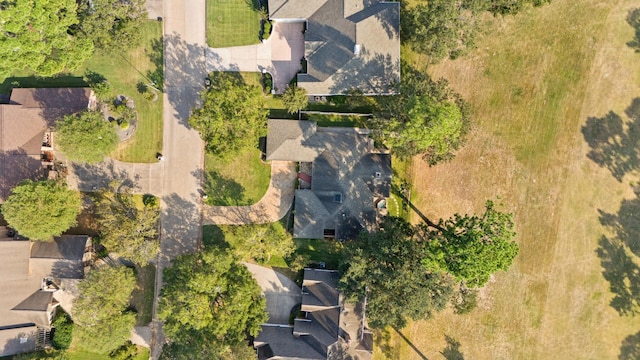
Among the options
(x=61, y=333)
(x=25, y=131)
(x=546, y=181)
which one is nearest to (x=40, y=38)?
(x=25, y=131)

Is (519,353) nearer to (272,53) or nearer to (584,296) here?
(584,296)

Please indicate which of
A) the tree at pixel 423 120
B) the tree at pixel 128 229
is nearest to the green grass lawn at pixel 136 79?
the tree at pixel 128 229

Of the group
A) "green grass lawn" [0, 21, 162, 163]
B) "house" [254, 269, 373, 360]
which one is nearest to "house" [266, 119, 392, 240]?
"house" [254, 269, 373, 360]

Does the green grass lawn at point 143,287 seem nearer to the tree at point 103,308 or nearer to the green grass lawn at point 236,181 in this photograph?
the tree at point 103,308

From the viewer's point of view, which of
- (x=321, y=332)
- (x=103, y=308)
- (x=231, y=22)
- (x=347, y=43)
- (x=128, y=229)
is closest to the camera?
(x=103, y=308)

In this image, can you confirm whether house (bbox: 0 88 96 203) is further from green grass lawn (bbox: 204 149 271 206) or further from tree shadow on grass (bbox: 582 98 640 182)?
tree shadow on grass (bbox: 582 98 640 182)

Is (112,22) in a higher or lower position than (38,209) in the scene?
higher

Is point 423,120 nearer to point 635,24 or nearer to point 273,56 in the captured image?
point 273,56
